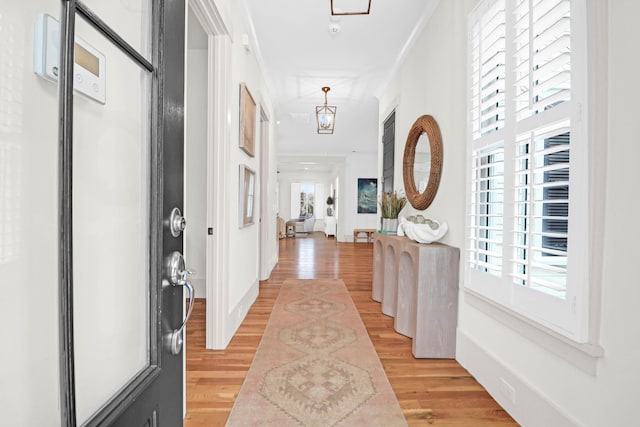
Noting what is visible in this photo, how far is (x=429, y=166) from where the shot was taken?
3.07 metres

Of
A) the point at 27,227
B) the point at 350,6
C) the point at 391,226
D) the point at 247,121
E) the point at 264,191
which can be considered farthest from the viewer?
the point at 264,191

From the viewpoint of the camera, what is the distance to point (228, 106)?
2570mm

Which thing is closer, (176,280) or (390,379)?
(176,280)

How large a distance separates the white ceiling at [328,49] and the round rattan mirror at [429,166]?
3.28 ft

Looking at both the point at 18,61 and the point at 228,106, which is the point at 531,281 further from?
the point at 228,106

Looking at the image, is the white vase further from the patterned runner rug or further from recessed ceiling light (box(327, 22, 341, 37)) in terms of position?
recessed ceiling light (box(327, 22, 341, 37))

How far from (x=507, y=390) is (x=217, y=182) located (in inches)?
88.4

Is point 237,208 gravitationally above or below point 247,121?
below

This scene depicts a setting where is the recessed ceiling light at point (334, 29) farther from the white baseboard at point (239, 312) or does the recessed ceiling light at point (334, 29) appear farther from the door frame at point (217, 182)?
the white baseboard at point (239, 312)

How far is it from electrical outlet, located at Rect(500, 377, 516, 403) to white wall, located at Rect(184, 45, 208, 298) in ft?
10.8

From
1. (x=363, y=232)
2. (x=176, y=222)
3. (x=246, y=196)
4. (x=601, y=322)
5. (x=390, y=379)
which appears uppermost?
(x=246, y=196)

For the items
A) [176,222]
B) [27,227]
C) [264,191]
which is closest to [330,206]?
[264,191]

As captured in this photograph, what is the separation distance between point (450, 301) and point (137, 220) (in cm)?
225

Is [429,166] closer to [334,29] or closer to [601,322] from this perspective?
[334,29]
